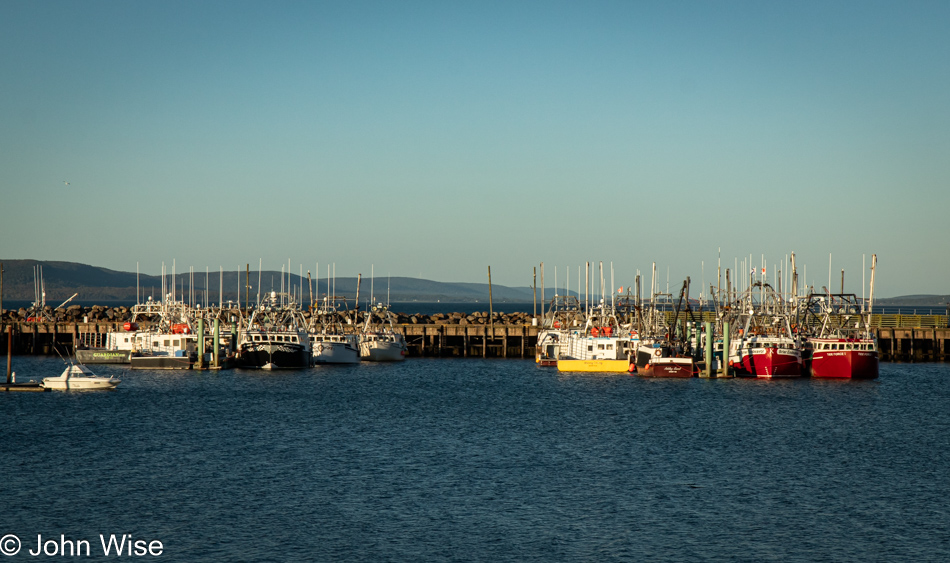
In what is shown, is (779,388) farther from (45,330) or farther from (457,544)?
(45,330)

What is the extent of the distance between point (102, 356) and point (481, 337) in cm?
4778

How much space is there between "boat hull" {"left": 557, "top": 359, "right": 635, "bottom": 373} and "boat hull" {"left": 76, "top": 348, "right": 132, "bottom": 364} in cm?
4659

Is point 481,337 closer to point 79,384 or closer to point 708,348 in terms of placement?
point 708,348

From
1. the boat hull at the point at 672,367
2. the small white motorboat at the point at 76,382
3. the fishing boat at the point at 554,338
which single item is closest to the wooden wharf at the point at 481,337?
the fishing boat at the point at 554,338

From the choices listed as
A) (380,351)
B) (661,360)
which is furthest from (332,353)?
(661,360)

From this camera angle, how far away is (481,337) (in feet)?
427

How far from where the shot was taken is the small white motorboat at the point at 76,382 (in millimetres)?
73750

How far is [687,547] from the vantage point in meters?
33.8

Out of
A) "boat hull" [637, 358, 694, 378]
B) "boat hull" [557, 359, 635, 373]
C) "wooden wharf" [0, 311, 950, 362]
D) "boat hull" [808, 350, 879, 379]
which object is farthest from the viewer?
"wooden wharf" [0, 311, 950, 362]

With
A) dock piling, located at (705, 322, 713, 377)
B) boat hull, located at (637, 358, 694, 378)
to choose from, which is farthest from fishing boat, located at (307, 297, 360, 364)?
dock piling, located at (705, 322, 713, 377)

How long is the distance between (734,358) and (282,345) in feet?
144

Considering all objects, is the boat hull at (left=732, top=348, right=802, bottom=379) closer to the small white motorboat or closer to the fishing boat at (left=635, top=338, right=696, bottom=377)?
the fishing boat at (left=635, top=338, right=696, bottom=377)

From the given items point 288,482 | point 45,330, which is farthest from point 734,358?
point 45,330

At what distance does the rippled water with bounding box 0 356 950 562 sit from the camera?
34.3 metres
